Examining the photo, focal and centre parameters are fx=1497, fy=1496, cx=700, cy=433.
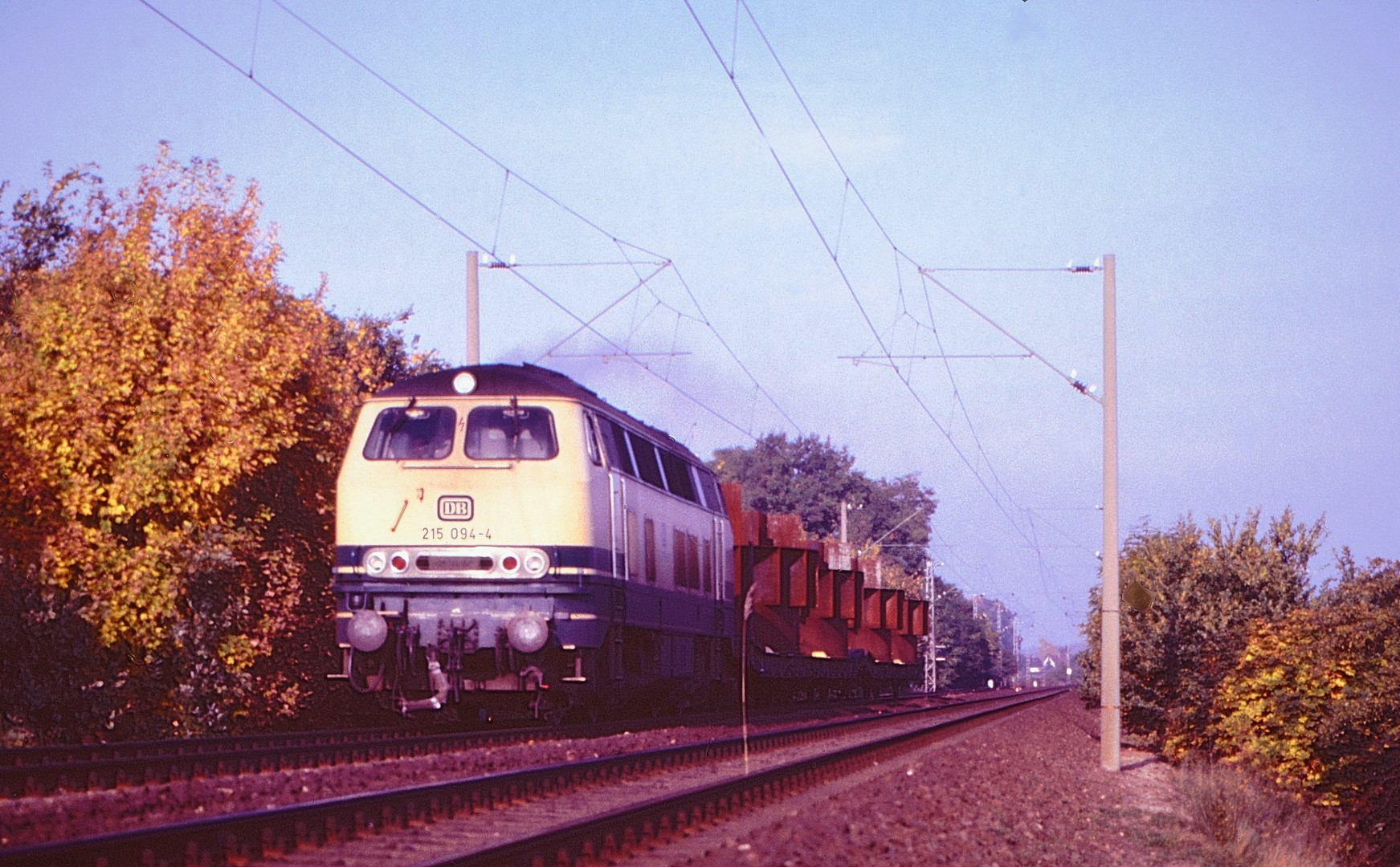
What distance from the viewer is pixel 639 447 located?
760 inches

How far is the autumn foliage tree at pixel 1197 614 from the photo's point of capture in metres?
24.2

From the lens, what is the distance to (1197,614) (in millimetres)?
25312

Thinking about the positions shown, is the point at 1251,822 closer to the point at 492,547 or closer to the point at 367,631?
the point at 492,547

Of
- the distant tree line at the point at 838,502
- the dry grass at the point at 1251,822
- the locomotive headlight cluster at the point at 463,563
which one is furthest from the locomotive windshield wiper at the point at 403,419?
the distant tree line at the point at 838,502

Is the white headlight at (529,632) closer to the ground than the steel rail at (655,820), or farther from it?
farther from it

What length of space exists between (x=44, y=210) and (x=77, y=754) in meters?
20.4

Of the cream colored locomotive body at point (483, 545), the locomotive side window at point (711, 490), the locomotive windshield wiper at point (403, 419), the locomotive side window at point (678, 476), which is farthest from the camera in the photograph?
the locomotive side window at point (711, 490)

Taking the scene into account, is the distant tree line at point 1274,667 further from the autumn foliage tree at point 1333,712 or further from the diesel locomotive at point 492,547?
the diesel locomotive at point 492,547

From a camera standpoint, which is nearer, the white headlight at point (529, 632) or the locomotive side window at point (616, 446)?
the white headlight at point (529, 632)

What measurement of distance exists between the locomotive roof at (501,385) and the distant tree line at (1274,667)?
10.5 metres

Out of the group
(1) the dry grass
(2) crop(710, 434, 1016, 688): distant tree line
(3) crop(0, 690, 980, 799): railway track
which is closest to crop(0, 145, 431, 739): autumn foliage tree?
(3) crop(0, 690, 980, 799): railway track

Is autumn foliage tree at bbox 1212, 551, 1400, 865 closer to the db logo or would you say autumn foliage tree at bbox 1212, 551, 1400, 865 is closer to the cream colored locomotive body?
the cream colored locomotive body

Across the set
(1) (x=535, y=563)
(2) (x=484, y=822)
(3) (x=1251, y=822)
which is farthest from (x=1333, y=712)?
(2) (x=484, y=822)

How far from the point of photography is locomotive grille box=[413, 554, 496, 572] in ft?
52.4
